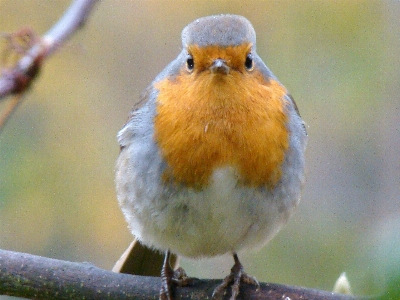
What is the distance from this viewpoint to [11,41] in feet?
6.63

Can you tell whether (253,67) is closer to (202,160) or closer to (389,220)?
(202,160)

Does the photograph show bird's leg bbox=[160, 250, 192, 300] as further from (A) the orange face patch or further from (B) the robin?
(A) the orange face patch

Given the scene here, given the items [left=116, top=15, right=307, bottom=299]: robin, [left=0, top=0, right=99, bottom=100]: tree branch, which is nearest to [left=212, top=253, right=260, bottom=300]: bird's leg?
[left=116, top=15, right=307, bottom=299]: robin

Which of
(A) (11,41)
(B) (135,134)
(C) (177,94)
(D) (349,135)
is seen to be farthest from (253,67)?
(D) (349,135)

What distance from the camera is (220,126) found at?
8.43 ft

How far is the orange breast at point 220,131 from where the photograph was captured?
101 inches

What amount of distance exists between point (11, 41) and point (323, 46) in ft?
10.4

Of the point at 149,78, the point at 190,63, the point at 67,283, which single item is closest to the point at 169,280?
the point at 67,283

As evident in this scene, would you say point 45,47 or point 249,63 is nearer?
point 45,47

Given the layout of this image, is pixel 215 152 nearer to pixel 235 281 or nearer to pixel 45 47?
pixel 235 281

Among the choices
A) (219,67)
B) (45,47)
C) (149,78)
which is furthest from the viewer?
(149,78)

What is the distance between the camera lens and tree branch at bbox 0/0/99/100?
149cm

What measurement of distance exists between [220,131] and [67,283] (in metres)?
0.92

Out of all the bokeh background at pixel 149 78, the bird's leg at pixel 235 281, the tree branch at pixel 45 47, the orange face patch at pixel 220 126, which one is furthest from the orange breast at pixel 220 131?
the bokeh background at pixel 149 78
